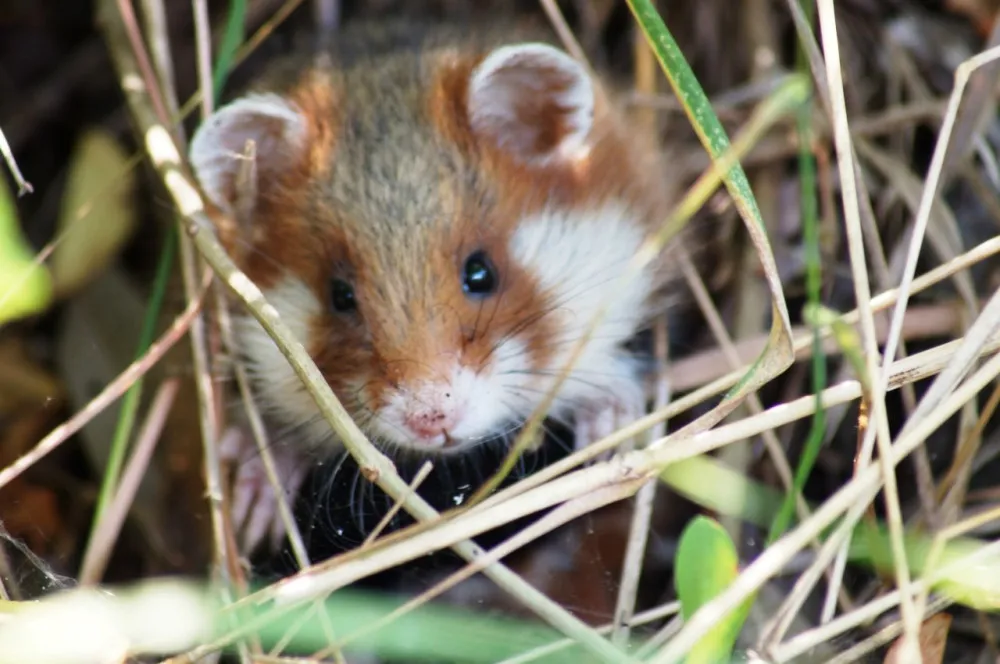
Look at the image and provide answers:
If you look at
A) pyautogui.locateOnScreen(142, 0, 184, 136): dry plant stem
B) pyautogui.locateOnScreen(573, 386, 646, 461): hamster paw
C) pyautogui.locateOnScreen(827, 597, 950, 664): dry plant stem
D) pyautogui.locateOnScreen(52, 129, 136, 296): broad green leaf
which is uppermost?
pyautogui.locateOnScreen(142, 0, 184, 136): dry plant stem

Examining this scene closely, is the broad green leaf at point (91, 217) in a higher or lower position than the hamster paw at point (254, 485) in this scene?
higher

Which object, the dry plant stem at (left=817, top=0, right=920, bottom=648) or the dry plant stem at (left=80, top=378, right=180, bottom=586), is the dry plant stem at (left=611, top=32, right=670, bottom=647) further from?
the dry plant stem at (left=80, top=378, right=180, bottom=586)

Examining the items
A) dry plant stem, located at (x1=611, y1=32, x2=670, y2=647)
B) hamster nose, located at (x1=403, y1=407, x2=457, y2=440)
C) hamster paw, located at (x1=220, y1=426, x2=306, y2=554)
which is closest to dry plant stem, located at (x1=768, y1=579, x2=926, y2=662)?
dry plant stem, located at (x1=611, y1=32, x2=670, y2=647)

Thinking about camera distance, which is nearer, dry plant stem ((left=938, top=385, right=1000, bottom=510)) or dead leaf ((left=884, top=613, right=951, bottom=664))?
dead leaf ((left=884, top=613, right=951, bottom=664))

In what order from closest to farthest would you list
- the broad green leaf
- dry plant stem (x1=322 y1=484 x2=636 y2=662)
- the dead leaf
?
dry plant stem (x1=322 y1=484 x2=636 y2=662) → the dead leaf → the broad green leaf

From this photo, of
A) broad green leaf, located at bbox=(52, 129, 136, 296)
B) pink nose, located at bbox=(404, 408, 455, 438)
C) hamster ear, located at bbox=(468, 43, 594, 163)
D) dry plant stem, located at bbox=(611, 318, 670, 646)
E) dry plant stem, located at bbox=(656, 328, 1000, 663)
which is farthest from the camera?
broad green leaf, located at bbox=(52, 129, 136, 296)

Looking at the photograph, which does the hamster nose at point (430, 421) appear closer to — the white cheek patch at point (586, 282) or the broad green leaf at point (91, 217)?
the white cheek patch at point (586, 282)

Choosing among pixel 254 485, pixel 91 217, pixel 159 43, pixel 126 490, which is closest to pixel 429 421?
pixel 254 485

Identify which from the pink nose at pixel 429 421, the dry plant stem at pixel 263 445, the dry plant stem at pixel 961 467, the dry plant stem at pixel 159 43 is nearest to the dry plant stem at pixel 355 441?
the pink nose at pixel 429 421
